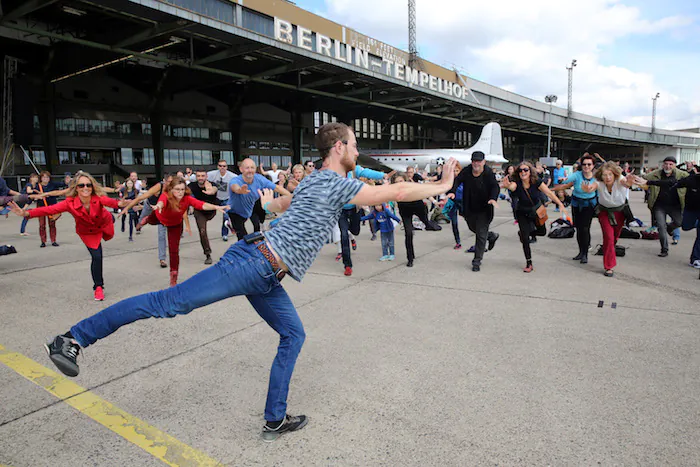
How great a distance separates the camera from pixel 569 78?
200 feet

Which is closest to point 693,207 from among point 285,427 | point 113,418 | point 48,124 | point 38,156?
point 285,427

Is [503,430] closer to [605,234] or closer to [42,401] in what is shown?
[42,401]

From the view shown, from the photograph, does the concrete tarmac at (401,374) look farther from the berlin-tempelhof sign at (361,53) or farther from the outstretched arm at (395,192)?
the berlin-tempelhof sign at (361,53)

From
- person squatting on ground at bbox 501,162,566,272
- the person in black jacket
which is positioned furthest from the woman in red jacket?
person squatting on ground at bbox 501,162,566,272

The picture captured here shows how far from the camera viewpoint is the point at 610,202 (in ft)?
23.5

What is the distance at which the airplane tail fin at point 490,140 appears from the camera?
46.2 m

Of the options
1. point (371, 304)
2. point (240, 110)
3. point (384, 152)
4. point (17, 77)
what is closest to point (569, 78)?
point (384, 152)

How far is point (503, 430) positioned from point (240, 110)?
4109cm

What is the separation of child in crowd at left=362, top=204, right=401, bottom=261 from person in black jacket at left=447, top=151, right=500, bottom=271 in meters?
1.17

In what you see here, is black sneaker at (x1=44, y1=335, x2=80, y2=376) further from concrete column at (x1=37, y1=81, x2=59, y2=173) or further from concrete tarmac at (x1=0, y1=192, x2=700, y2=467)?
concrete column at (x1=37, y1=81, x2=59, y2=173)

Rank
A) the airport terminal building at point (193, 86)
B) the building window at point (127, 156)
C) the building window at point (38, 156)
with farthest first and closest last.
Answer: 1. the building window at point (127, 156)
2. the building window at point (38, 156)
3. the airport terminal building at point (193, 86)

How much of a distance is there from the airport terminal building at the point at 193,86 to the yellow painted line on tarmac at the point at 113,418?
17214mm

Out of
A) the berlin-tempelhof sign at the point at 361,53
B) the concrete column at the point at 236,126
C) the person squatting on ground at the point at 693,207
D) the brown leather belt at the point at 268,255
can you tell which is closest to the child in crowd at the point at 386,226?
the person squatting on ground at the point at 693,207

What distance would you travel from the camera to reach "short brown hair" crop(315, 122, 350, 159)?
267 cm
